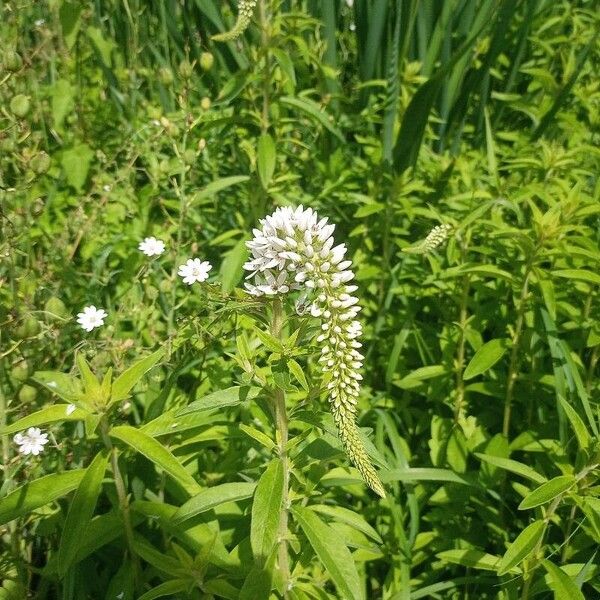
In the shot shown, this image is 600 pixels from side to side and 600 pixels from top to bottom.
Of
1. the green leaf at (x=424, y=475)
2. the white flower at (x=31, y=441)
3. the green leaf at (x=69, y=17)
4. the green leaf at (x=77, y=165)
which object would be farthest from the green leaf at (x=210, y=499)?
the green leaf at (x=69, y=17)

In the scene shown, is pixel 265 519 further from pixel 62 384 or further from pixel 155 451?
pixel 62 384

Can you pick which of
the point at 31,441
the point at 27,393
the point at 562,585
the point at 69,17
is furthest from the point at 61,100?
the point at 562,585

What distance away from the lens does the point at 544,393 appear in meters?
1.99

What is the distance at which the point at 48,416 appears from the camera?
1.36 meters

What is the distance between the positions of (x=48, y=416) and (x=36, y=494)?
17 cm

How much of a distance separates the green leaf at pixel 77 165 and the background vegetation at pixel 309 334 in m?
0.01

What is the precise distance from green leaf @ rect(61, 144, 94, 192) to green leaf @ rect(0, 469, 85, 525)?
5.10ft

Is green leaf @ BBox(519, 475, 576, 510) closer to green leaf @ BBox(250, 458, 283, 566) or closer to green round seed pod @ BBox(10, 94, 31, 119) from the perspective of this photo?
green leaf @ BBox(250, 458, 283, 566)

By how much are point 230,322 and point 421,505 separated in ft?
2.52

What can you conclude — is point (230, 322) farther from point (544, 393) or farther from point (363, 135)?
point (363, 135)

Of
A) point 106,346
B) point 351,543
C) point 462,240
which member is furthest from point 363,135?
point 351,543

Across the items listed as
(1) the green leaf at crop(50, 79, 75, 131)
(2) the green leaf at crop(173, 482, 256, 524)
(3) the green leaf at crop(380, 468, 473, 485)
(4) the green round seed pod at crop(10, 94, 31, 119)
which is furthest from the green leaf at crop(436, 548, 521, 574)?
(1) the green leaf at crop(50, 79, 75, 131)

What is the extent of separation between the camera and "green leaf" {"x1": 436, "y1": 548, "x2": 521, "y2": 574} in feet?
5.44

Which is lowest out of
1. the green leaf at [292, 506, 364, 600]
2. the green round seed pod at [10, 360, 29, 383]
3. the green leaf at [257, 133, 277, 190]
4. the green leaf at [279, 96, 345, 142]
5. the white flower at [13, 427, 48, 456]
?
the green leaf at [292, 506, 364, 600]
